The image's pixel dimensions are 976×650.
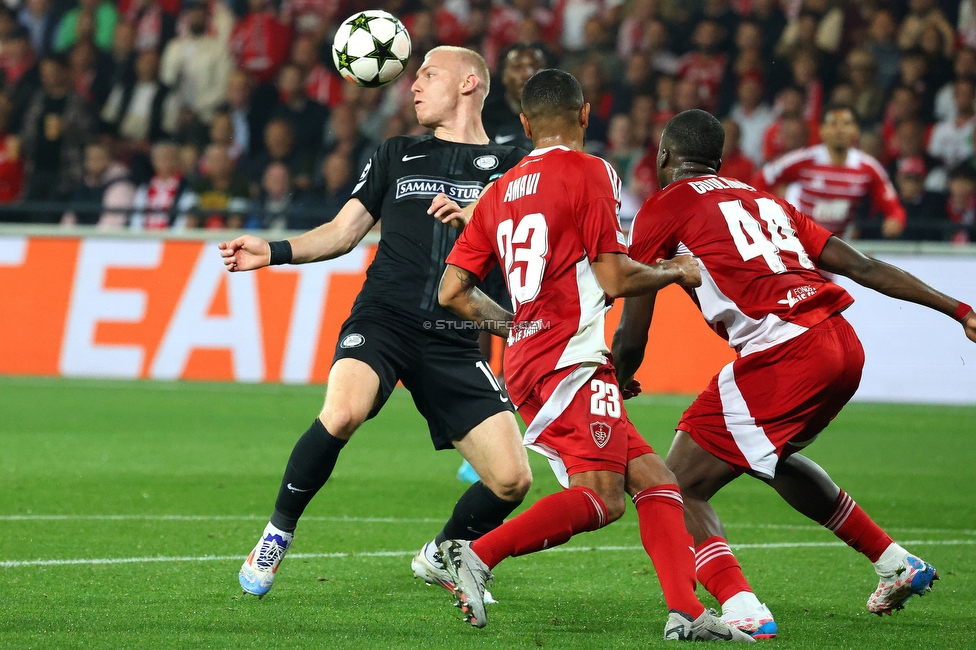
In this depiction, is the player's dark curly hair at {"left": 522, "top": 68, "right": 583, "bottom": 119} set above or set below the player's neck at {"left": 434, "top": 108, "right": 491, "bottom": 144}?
above

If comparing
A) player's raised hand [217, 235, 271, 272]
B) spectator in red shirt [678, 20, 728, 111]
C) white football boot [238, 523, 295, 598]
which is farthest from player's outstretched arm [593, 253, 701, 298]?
spectator in red shirt [678, 20, 728, 111]

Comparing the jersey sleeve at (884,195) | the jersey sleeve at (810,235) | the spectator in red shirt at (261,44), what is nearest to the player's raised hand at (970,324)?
the jersey sleeve at (810,235)

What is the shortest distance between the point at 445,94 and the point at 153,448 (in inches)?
182

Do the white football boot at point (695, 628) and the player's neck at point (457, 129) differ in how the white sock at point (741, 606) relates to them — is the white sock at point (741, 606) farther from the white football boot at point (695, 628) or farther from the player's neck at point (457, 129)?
the player's neck at point (457, 129)

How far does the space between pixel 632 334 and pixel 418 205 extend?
137 cm

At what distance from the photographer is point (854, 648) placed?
165 inches

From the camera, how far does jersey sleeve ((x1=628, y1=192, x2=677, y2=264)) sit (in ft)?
15.0

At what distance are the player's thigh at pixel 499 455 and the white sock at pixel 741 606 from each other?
3.39ft

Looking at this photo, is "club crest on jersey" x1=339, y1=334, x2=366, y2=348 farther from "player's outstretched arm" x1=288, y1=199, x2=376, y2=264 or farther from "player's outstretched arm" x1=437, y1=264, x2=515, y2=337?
"player's outstretched arm" x1=437, y1=264, x2=515, y2=337

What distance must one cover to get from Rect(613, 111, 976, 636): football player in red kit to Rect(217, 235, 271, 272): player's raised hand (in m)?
1.46

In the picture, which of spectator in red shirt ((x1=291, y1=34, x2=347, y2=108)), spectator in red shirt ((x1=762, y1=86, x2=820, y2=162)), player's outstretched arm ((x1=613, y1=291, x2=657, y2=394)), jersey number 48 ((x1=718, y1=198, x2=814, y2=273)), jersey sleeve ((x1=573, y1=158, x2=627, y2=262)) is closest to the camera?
jersey sleeve ((x1=573, y1=158, x2=627, y2=262))

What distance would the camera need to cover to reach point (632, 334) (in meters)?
4.46

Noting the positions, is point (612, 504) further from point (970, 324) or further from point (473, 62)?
point (473, 62)

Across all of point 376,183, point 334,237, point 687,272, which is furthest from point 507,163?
point 687,272
